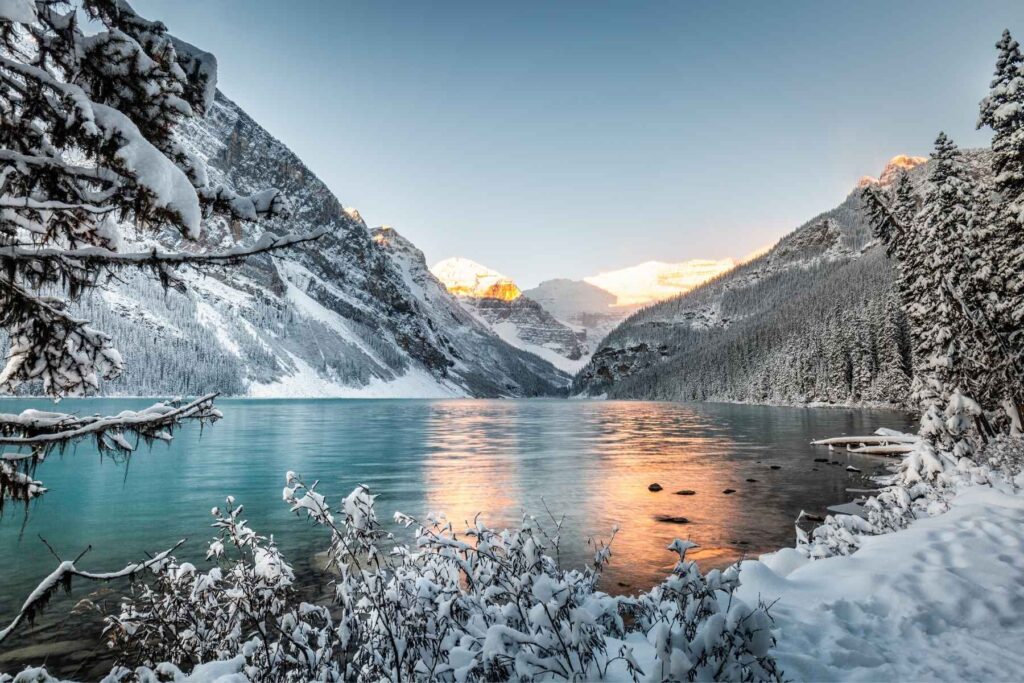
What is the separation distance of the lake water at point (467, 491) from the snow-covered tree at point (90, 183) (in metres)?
1.10

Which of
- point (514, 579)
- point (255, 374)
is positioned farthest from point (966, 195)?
point (255, 374)

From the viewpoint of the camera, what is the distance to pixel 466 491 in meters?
25.0

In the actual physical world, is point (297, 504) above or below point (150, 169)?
below

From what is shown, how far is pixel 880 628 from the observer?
596 centimetres

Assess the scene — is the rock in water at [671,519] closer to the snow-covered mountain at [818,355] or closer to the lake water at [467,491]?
the lake water at [467,491]

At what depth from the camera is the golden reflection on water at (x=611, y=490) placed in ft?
51.5

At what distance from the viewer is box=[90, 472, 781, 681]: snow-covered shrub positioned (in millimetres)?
4082

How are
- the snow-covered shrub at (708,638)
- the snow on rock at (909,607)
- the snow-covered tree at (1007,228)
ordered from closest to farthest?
the snow-covered shrub at (708,638) < the snow on rock at (909,607) < the snow-covered tree at (1007,228)

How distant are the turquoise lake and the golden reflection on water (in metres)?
0.08

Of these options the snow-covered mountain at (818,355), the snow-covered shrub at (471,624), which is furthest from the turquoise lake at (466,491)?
the snow-covered mountain at (818,355)

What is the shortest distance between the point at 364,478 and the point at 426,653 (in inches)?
1009

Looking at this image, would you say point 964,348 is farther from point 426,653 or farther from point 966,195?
point 426,653

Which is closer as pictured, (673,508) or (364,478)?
(673,508)

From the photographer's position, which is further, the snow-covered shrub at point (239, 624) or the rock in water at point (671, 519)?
the rock in water at point (671, 519)
